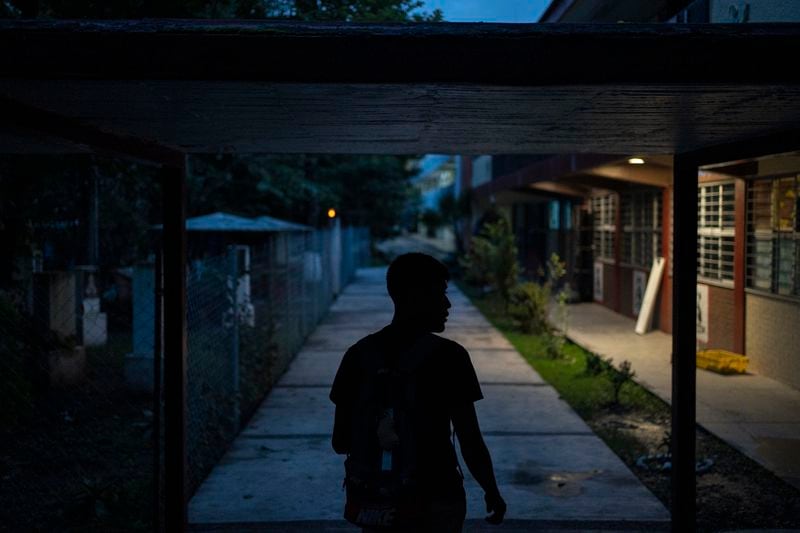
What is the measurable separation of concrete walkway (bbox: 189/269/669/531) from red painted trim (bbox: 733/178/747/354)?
271cm

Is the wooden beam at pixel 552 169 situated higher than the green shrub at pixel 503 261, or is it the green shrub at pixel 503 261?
the wooden beam at pixel 552 169

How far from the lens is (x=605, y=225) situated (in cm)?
1986

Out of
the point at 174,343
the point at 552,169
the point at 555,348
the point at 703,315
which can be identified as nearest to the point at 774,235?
the point at 703,315

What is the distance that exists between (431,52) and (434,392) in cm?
117

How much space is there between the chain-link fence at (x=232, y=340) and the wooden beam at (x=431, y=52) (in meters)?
4.32

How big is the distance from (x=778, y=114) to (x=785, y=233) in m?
6.71

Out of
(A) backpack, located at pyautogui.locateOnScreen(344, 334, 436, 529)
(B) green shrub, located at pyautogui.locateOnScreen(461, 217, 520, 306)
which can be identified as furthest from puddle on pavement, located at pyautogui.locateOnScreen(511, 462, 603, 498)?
(B) green shrub, located at pyautogui.locateOnScreen(461, 217, 520, 306)

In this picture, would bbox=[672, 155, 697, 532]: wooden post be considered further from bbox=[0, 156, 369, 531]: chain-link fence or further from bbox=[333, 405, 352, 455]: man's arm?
bbox=[0, 156, 369, 531]: chain-link fence

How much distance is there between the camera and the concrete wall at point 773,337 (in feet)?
32.0

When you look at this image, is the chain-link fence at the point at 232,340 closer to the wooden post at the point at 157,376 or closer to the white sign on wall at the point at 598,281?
the wooden post at the point at 157,376

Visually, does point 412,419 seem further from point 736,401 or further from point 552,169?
point 552,169

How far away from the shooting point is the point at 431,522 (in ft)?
9.82

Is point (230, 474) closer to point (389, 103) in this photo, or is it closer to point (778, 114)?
point (389, 103)

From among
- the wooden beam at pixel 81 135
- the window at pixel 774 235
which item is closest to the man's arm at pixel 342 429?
the wooden beam at pixel 81 135
